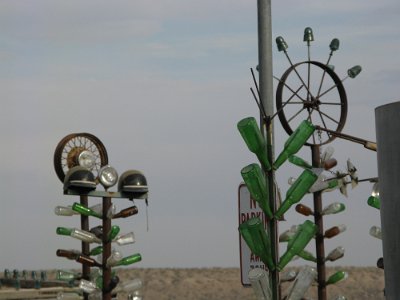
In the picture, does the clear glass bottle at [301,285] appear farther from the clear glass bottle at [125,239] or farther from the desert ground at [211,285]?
the desert ground at [211,285]

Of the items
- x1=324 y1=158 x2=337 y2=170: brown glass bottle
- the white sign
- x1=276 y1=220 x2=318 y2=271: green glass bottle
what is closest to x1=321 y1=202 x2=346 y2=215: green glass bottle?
x1=324 y1=158 x2=337 y2=170: brown glass bottle

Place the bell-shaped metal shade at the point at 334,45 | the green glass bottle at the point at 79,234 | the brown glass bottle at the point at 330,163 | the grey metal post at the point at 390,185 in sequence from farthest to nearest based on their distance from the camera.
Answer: the green glass bottle at the point at 79,234 < the brown glass bottle at the point at 330,163 < the bell-shaped metal shade at the point at 334,45 < the grey metal post at the point at 390,185

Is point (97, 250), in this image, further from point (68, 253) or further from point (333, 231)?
point (333, 231)

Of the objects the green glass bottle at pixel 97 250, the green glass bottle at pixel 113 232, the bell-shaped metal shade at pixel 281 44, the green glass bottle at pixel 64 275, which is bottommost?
the green glass bottle at pixel 64 275

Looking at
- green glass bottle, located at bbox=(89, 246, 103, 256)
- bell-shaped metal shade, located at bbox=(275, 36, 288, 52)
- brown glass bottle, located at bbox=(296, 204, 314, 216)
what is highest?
bell-shaped metal shade, located at bbox=(275, 36, 288, 52)

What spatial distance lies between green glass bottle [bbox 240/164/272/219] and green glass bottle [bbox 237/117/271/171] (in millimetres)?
155

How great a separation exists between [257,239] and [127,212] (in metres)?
9.90

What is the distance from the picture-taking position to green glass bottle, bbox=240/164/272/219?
11.0 meters

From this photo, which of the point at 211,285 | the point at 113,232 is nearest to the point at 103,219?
→ the point at 113,232

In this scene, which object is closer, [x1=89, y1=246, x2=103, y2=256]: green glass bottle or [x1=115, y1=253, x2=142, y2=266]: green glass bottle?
[x1=115, y1=253, x2=142, y2=266]: green glass bottle

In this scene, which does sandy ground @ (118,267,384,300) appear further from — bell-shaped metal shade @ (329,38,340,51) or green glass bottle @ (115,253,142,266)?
bell-shaped metal shade @ (329,38,340,51)

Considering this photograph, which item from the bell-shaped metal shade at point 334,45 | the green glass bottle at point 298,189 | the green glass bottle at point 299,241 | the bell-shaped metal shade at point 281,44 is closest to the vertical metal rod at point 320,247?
the bell-shaped metal shade at point 334,45

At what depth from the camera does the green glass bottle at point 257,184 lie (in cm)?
1097

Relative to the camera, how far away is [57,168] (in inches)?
A: 909
